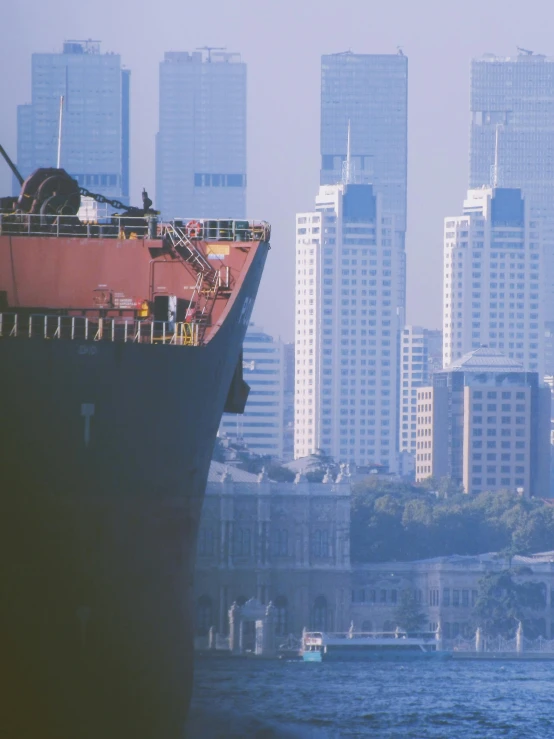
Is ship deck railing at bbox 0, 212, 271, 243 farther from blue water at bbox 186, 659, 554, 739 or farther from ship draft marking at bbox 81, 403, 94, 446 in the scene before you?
blue water at bbox 186, 659, 554, 739

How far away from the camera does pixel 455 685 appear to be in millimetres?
134000

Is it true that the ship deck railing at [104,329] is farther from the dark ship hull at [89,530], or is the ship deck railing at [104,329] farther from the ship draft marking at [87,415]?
the ship draft marking at [87,415]

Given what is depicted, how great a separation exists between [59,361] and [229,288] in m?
9.24

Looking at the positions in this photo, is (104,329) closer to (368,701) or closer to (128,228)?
(128,228)

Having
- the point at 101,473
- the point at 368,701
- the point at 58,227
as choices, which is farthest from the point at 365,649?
the point at 101,473

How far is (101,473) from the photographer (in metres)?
46.3

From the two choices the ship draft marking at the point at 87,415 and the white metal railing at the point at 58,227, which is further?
the white metal railing at the point at 58,227

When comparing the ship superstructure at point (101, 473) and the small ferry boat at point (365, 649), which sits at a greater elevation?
the ship superstructure at point (101, 473)

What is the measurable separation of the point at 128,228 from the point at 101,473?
12.4 metres

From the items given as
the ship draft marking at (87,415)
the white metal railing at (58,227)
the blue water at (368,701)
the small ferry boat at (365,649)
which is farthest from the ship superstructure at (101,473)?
the small ferry boat at (365,649)

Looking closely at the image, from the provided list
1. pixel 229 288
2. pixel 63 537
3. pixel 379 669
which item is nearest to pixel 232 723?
pixel 229 288

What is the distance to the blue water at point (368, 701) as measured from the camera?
3150 inches

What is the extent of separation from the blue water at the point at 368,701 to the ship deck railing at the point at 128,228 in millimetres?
13981

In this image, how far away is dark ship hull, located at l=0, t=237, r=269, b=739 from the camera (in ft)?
147
